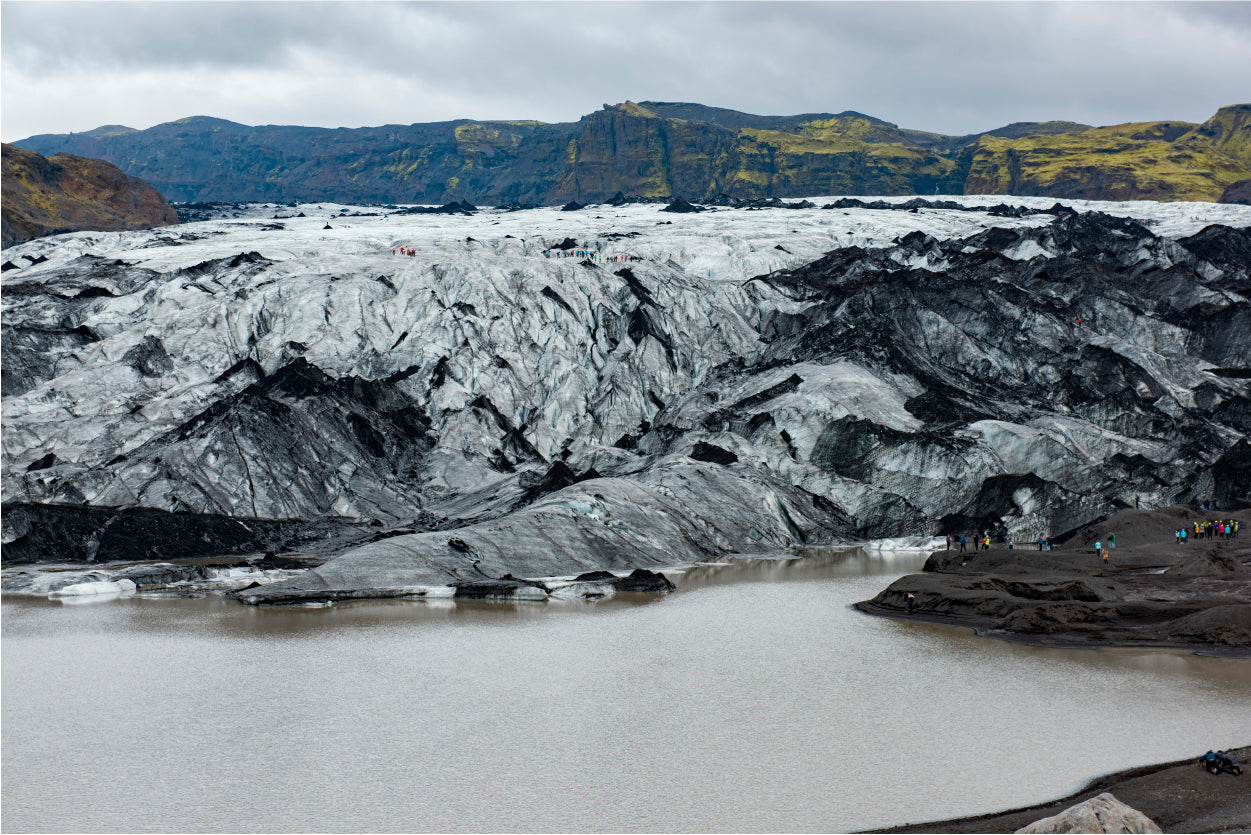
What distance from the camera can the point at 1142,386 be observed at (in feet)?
209

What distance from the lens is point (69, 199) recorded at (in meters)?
111

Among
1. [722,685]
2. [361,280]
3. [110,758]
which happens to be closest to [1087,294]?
[361,280]

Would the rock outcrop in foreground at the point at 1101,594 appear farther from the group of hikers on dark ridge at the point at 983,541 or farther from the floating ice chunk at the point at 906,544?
the floating ice chunk at the point at 906,544

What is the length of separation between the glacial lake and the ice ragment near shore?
9.21m

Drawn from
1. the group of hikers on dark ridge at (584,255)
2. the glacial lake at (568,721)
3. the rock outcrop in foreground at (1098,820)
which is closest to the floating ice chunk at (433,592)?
the glacial lake at (568,721)

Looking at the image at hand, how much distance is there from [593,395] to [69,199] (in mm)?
76737

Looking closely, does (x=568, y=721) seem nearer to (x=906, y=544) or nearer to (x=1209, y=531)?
(x=906, y=544)

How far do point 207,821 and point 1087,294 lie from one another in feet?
234

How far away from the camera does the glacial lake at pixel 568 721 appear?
1695 cm

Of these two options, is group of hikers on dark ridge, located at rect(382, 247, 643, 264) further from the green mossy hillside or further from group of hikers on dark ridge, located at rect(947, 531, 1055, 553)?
the green mossy hillside

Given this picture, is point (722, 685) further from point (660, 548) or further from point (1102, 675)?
point (660, 548)

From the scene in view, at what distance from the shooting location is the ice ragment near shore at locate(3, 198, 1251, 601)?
47.8 m

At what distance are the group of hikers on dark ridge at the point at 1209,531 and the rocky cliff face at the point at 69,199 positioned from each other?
9941 cm

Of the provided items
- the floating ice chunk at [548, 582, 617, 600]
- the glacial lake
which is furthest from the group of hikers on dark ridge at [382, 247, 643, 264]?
the glacial lake
